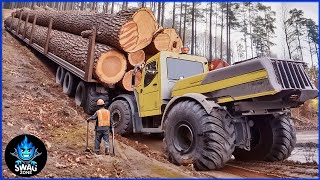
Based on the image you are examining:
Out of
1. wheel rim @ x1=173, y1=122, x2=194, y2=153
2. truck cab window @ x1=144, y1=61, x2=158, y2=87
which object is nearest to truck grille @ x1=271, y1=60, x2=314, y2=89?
wheel rim @ x1=173, y1=122, x2=194, y2=153

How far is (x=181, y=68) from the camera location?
629 cm

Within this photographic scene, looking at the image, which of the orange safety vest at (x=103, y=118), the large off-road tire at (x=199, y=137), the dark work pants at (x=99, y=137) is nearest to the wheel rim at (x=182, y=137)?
the large off-road tire at (x=199, y=137)

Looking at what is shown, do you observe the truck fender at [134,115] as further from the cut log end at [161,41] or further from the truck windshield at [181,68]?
the cut log end at [161,41]

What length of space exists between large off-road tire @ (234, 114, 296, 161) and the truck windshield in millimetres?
1653

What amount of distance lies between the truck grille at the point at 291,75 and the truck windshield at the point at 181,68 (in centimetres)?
229

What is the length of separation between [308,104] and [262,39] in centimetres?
1136

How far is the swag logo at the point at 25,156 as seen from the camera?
3137mm

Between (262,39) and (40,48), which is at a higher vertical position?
(262,39)

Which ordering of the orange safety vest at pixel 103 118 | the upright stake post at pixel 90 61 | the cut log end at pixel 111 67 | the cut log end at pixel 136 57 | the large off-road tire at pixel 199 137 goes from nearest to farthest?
the large off-road tire at pixel 199 137, the orange safety vest at pixel 103 118, the upright stake post at pixel 90 61, the cut log end at pixel 111 67, the cut log end at pixel 136 57

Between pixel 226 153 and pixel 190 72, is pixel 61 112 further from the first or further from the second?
pixel 226 153

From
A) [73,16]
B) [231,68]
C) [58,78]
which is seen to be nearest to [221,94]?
[231,68]

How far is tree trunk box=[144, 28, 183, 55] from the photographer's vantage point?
27.7 feet

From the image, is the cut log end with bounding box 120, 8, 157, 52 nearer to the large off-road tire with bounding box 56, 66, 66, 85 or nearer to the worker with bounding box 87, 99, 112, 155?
the worker with bounding box 87, 99, 112, 155

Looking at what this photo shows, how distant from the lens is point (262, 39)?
2842 cm
